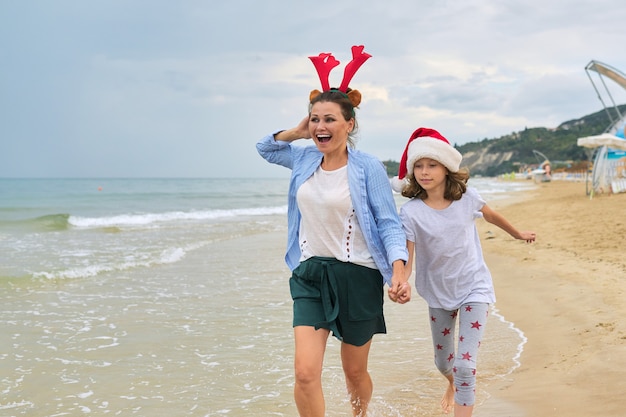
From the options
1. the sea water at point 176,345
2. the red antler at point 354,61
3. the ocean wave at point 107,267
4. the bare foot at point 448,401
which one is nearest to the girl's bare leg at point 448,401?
the bare foot at point 448,401

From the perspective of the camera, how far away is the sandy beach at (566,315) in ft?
13.6

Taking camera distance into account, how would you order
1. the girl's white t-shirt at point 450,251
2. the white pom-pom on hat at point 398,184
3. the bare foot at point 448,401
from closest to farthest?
the girl's white t-shirt at point 450,251
the white pom-pom on hat at point 398,184
the bare foot at point 448,401

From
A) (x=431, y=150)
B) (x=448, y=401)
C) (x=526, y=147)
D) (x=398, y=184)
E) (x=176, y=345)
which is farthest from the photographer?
(x=526, y=147)

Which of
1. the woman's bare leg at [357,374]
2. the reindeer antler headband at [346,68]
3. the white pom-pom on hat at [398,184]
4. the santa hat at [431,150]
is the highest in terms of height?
the reindeer antler headband at [346,68]

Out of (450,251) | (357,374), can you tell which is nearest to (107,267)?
(357,374)

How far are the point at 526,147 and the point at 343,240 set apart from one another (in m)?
157

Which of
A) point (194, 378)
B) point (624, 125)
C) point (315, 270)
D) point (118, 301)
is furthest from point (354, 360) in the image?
point (624, 125)

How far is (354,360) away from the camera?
356 centimetres

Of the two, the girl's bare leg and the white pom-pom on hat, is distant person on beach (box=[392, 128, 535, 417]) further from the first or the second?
the girl's bare leg

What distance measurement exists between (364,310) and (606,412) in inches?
65.1

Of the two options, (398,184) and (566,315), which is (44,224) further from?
(398,184)

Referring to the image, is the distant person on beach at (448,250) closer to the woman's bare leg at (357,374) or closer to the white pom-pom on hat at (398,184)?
the white pom-pom on hat at (398,184)

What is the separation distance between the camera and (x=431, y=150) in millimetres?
3783

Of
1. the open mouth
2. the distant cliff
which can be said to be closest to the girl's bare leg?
the open mouth
